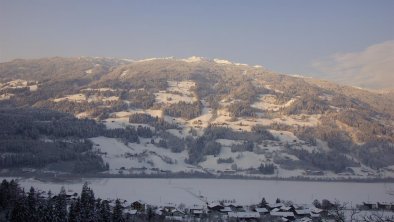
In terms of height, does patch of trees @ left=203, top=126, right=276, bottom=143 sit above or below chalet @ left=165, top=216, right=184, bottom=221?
above

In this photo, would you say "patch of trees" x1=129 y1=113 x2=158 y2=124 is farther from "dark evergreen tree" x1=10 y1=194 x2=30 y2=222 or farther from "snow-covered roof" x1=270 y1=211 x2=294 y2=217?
"dark evergreen tree" x1=10 y1=194 x2=30 y2=222

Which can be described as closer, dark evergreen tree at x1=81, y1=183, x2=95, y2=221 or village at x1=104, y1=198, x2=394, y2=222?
dark evergreen tree at x1=81, y1=183, x2=95, y2=221

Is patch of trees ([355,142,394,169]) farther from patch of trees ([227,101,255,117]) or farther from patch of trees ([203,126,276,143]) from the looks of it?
patch of trees ([227,101,255,117])

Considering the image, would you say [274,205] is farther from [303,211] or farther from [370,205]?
[370,205]

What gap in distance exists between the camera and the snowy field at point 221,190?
98062 mm

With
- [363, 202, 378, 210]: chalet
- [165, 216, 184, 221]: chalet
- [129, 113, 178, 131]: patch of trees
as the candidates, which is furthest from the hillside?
[165, 216, 184, 221]: chalet

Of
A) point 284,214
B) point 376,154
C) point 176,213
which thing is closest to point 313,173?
point 376,154

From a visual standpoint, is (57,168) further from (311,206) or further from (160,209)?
(311,206)

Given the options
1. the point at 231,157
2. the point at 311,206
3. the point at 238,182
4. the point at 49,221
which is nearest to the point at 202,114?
the point at 231,157

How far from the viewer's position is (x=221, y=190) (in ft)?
366

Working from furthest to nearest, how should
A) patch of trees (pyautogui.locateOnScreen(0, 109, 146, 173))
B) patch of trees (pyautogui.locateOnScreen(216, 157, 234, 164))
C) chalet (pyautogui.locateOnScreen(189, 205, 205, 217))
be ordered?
patch of trees (pyautogui.locateOnScreen(216, 157, 234, 164)), patch of trees (pyautogui.locateOnScreen(0, 109, 146, 173)), chalet (pyautogui.locateOnScreen(189, 205, 205, 217))

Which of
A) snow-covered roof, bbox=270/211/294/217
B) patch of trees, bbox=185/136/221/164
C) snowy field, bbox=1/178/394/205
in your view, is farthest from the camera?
patch of trees, bbox=185/136/221/164

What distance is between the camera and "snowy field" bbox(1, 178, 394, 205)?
98.1 meters

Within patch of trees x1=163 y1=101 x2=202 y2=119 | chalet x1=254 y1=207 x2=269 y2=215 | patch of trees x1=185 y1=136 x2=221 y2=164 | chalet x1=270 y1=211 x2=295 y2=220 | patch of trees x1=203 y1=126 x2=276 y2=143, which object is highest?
patch of trees x1=163 y1=101 x2=202 y2=119
